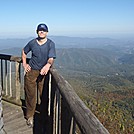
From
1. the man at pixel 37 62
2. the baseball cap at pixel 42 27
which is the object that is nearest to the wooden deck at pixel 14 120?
the man at pixel 37 62

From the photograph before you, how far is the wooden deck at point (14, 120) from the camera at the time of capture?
4.27m

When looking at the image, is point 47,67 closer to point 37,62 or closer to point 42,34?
point 37,62

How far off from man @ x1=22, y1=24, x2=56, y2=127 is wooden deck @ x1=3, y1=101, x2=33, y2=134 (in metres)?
0.15

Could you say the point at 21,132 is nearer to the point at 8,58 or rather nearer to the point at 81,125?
the point at 8,58

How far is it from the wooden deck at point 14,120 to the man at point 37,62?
15 cm

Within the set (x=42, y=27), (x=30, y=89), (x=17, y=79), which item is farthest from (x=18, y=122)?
(x=42, y=27)

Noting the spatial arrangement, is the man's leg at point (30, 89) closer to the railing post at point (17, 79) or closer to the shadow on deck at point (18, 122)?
the shadow on deck at point (18, 122)

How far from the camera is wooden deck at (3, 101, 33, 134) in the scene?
168 inches

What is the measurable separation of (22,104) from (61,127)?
2.37 metres

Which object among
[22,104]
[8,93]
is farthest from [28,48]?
[8,93]

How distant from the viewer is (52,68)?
13.3ft

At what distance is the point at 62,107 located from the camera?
3.09m

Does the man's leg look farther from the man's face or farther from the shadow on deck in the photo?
the man's face

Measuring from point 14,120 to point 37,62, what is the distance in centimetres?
131
